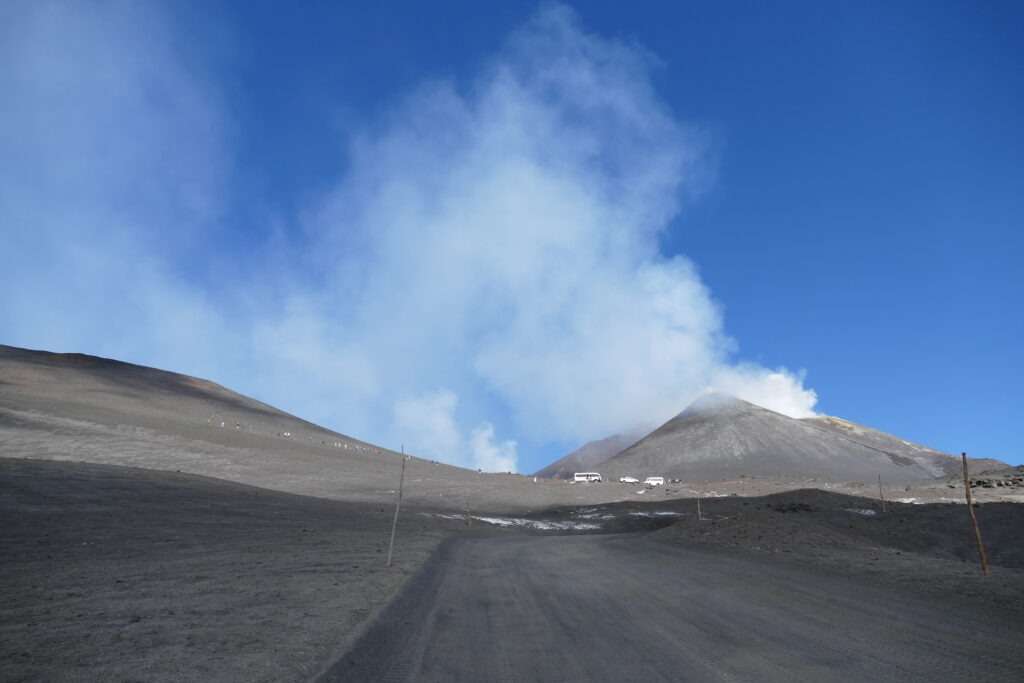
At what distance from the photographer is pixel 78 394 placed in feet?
230

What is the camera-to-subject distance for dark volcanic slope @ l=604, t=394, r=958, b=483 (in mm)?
140500

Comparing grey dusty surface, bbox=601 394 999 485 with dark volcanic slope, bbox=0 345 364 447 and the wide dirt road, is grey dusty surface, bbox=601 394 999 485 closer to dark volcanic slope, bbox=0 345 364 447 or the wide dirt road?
dark volcanic slope, bbox=0 345 364 447

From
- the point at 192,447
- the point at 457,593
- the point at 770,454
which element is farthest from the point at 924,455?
the point at 457,593

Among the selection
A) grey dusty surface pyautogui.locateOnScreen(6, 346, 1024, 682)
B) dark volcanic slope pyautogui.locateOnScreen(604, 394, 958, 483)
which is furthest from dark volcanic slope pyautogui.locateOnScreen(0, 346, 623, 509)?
dark volcanic slope pyautogui.locateOnScreen(604, 394, 958, 483)

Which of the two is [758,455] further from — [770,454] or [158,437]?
[158,437]

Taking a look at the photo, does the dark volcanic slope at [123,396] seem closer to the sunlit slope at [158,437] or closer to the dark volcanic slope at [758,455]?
the sunlit slope at [158,437]

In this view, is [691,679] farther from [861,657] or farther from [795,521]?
[795,521]

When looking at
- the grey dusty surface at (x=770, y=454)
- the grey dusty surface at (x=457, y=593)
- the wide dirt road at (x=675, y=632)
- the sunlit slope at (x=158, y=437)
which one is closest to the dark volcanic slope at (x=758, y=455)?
the grey dusty surface at (x=770, y=454)

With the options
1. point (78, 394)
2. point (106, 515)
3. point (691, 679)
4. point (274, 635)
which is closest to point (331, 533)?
point (106, 515)

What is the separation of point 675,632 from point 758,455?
516 ft

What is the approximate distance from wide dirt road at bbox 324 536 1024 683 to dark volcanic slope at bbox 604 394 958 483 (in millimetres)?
125212

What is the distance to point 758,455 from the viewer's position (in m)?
154

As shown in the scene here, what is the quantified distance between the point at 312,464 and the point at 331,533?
35959mm

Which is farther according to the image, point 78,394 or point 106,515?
→ point 78,394
